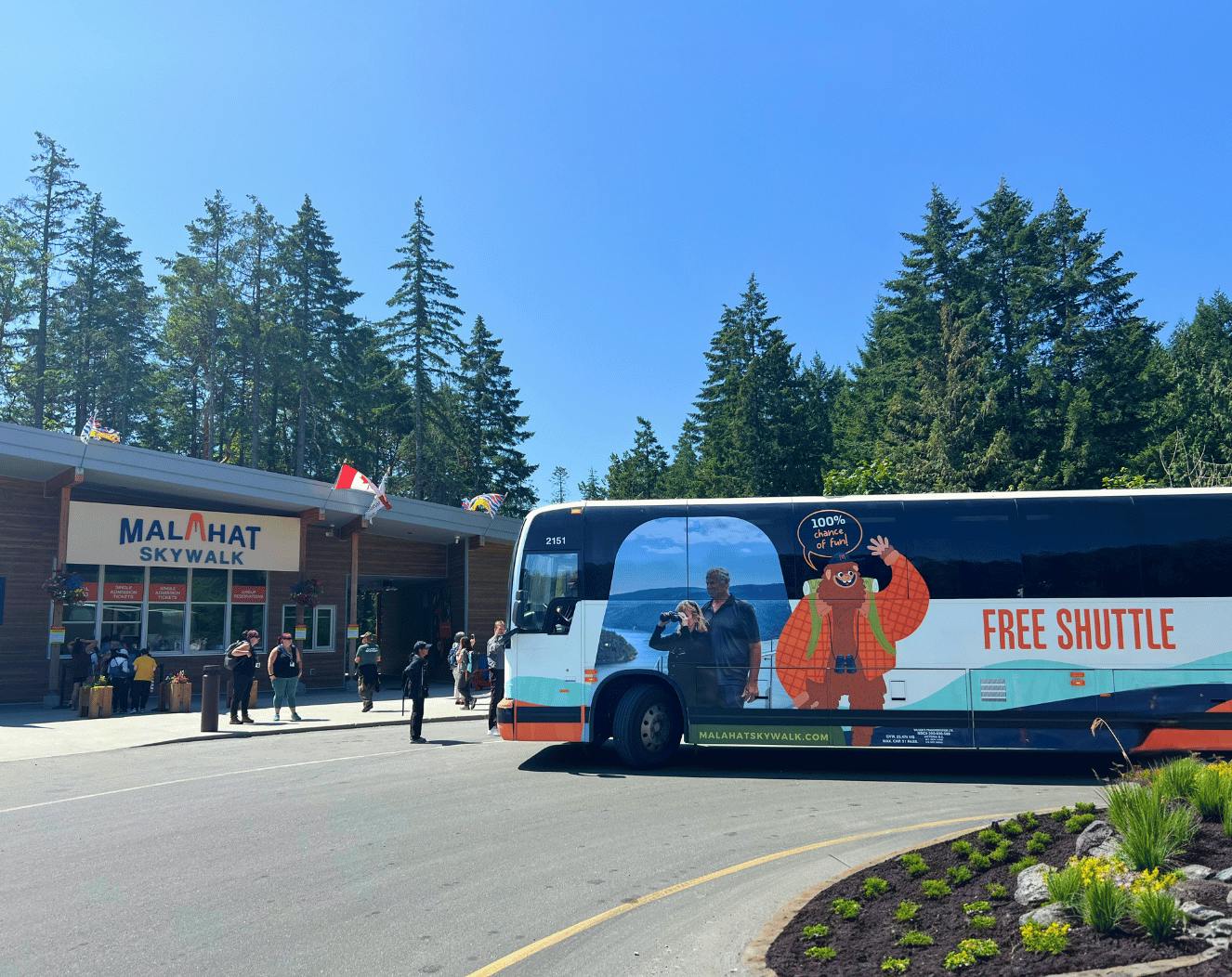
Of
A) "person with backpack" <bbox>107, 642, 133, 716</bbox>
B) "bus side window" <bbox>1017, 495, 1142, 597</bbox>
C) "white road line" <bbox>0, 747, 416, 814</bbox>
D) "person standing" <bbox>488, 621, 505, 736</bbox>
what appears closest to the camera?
"white road line" <bbox>0, 747, 416, 814</bbox>

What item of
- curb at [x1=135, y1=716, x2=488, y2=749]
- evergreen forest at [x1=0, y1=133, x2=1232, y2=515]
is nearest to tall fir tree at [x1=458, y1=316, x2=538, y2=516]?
evergreen forest at [x1=0, y1=133, x2=1232, y2=515]

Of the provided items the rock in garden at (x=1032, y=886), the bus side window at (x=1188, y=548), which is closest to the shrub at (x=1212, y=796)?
the rock in garden at (x=1032, y=886)

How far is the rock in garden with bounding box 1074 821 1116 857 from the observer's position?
6.34m

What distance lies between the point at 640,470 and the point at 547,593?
6489 cm

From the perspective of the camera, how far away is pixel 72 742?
16.7m

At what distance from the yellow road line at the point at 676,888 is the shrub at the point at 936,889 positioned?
176 cm

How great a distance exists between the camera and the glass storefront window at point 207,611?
26.6m

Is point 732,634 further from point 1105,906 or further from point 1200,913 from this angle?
point 1200,913

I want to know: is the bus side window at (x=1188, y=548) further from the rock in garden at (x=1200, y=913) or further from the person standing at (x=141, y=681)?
the person standing at (x=141, y=681)

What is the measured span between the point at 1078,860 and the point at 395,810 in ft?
22.3

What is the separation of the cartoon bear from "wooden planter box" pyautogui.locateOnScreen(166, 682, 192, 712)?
1579 cm

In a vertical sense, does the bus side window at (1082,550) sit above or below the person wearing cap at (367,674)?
above

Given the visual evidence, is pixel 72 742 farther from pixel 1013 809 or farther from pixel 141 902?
pixel 1013 809

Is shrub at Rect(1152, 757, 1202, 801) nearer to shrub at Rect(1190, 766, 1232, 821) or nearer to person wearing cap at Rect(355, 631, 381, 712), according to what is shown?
shrub at Rect(1190, 766, 1232, 821)
